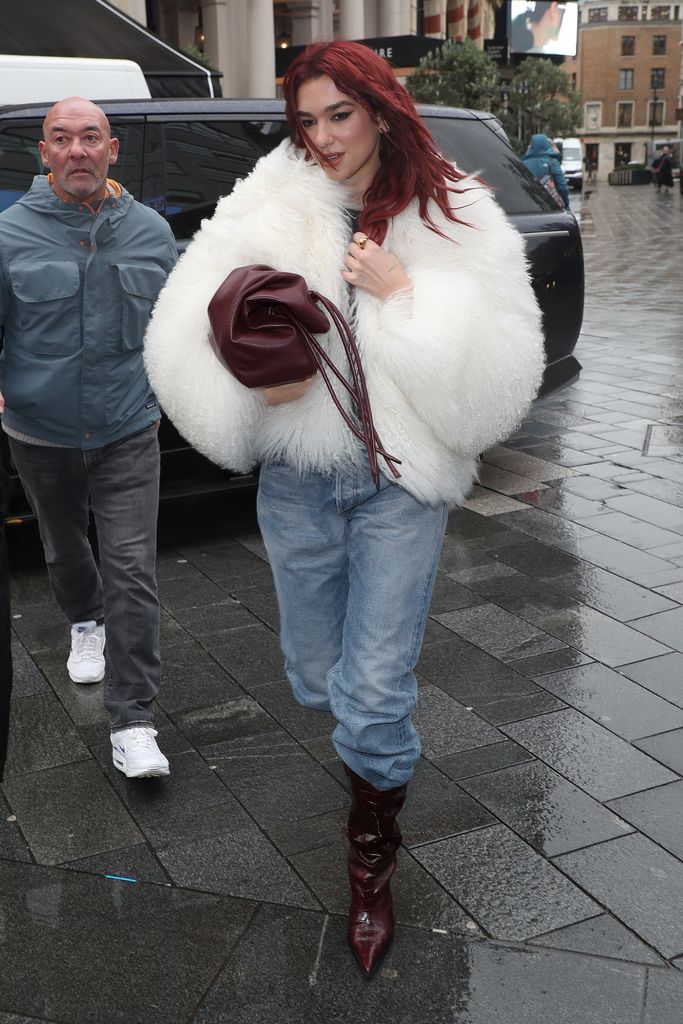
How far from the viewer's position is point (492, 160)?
6.80 metres

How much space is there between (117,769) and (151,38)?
6.89m

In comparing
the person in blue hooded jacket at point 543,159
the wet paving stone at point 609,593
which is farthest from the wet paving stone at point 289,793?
the person in blue hooded jacket at point 543,159

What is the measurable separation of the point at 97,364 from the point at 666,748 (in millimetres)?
2082

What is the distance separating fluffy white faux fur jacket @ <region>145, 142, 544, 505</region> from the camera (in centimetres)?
262

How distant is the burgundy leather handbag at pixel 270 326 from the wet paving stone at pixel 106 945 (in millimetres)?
1196

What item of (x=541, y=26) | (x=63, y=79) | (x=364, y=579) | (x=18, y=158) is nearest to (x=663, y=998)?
(x=364, y=579)

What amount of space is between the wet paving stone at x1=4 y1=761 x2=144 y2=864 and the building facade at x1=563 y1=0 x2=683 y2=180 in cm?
13770

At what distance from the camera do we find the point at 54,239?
11.6 ft

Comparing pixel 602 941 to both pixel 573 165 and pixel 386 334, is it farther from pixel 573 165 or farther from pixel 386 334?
pixel 573 165

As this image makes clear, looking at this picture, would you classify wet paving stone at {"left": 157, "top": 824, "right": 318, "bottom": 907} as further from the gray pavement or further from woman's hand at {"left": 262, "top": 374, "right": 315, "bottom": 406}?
woman's hand at {"left": 262, "top": 374, "right": 315, "bottom": 406}

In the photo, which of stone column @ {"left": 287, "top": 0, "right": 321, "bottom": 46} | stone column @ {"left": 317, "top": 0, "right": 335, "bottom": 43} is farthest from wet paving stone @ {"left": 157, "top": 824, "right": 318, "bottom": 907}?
stone column @ {"left": 317, "top": 0, "right": 335, "bottom": 43}

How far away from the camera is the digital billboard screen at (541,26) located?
73.1 meters

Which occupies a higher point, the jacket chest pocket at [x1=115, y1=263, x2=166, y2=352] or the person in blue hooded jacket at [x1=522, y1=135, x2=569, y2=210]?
the person in blue hooded jacket at [x1=522, y1=135, x2=569, y2=210]

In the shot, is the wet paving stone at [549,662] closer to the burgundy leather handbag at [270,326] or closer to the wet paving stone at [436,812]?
the wet paving stone at [436,812]
